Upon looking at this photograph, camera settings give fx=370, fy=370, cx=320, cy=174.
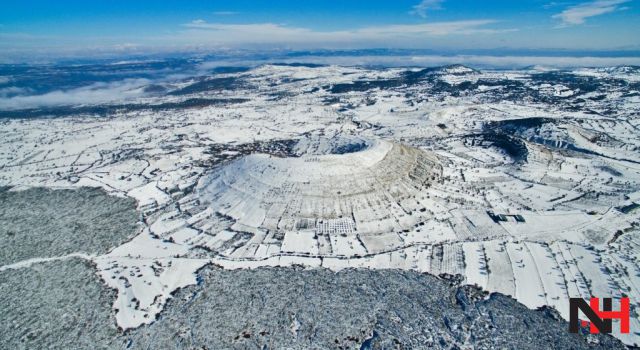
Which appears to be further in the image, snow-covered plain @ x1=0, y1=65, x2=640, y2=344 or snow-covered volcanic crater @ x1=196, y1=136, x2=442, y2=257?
snow-covered volcanic crater @ x1=196, y1=136, x2=442, y2=257

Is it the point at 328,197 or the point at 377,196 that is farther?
the point at 377,196

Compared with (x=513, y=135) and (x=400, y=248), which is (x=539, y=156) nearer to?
(x=513, y=135)

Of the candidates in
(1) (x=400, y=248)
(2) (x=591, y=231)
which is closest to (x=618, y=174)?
(2) (x=591, y=231)

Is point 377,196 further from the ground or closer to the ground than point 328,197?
further from the ground

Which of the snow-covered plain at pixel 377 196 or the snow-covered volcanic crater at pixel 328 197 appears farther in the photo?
the snow-covered volcanic crater at pixel 328 197
